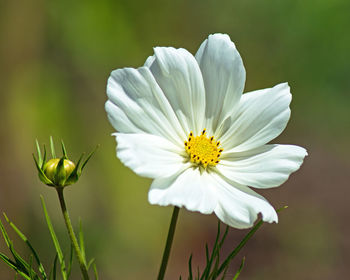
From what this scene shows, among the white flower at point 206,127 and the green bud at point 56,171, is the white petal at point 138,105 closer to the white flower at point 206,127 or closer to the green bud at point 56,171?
the white flower at point 206,127

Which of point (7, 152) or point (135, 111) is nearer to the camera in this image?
point (135, 111)

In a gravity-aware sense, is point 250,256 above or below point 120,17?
A: below

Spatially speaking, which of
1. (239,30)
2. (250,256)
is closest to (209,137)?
(250,256)

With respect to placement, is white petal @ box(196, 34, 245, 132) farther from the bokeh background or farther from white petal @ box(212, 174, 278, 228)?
the bokeh background

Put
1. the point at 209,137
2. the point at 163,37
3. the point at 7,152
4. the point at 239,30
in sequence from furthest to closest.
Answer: the point at 239,30, the point at 163,37, the point at 7,152, the point at 209,137

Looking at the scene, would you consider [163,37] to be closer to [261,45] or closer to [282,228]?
[261,45]

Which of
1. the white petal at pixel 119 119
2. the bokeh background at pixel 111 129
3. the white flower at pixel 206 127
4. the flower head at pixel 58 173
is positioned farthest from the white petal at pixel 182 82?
the bokeh background at pixel 111 129

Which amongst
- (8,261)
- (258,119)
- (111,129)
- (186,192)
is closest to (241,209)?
(186,192)
